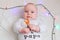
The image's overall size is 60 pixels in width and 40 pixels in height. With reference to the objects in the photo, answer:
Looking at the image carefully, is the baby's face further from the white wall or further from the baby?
the white wall

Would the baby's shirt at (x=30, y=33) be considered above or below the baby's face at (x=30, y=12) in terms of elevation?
below

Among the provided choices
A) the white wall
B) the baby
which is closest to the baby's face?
the baby

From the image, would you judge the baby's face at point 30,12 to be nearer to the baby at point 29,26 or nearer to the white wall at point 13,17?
the baby at point 29,26

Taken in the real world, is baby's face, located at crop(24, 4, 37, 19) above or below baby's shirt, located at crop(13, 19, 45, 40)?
above

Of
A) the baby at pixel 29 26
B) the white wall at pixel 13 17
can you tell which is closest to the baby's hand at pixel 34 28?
the baby at pixel 29 26

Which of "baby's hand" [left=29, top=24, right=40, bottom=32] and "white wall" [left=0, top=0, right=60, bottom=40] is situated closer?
"baby's hand" [left=29, top=24, right=40, bottom=32]

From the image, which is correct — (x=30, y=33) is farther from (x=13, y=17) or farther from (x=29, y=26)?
(x=13, y=17)

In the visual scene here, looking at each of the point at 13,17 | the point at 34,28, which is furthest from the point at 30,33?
the point at 13,17

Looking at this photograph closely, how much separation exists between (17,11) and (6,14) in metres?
0.07

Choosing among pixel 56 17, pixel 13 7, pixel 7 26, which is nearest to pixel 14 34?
pixel 7 26

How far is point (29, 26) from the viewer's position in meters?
1.02

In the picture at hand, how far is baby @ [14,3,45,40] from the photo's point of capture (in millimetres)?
1023

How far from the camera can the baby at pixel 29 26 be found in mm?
1023

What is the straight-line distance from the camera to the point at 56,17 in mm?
1171
